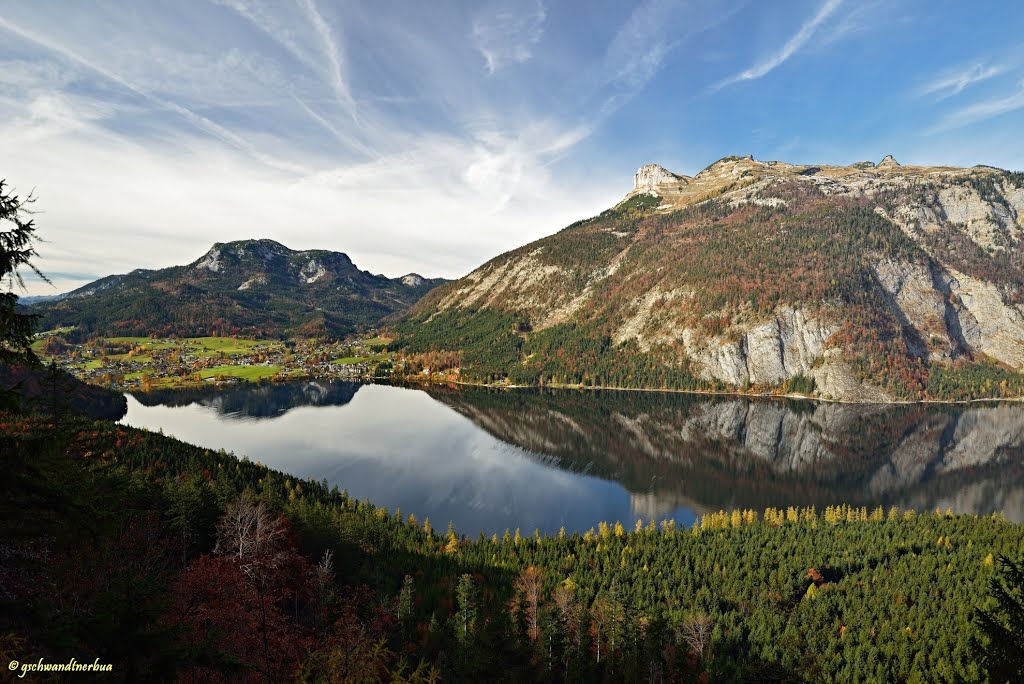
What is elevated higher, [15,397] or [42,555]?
[15,397]

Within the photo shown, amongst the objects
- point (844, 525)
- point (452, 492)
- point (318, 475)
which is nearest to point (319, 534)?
point (452, 492)

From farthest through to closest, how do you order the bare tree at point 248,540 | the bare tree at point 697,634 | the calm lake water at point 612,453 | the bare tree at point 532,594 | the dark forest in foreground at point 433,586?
the calm lake water at point 612,453 < the bare tree at point 532,594 < the bare tree at point 697,634 < the bare tree at point 248,540 < the dark forest in foreground at point 433,586

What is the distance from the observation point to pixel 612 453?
131000 millimetres

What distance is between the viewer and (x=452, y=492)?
103m

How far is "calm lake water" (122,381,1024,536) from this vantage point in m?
101

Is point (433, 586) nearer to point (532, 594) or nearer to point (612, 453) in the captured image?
point (532, 594)

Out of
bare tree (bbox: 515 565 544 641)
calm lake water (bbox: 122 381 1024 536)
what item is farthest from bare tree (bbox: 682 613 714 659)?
calm lake water (bbox: 122 381 1024 536)

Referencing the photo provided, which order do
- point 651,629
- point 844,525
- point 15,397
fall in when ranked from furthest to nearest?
point 844,525 → point 651,629 → point 15,397

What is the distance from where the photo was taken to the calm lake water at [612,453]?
101 m

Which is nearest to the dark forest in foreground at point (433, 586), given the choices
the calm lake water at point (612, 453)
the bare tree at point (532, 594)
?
the bare tree at point (532, 594)

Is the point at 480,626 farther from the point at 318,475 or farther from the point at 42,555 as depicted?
the point at 318,475

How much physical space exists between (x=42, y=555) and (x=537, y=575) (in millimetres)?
59902

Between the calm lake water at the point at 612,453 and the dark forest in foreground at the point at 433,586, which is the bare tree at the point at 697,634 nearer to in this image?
the dark forest in foreground at the point at 433,586

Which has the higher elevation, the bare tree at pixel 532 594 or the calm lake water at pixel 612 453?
the calm lake water at pixel 612 453
